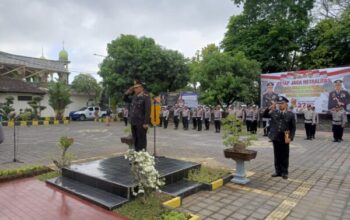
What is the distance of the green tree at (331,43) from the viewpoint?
17.1 meters

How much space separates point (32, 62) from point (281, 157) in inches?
1328

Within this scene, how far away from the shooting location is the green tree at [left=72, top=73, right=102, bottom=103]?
31859 mm

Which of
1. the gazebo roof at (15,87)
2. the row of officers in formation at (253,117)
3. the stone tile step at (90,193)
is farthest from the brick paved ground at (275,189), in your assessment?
the gazebo roof at (15,87)

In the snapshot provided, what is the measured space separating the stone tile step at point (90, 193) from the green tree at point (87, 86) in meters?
28.0

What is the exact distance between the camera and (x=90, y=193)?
4.63 metres

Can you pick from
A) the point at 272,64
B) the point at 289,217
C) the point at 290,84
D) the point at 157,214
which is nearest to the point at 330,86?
the point at 290,84

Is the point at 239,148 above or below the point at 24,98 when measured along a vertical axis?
below

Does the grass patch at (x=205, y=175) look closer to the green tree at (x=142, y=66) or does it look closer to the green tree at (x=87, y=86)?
the green tree at (x=142, y=66)

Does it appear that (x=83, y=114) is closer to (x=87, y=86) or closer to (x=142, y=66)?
(x=87, y=86)

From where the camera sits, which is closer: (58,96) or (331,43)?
(331,43)

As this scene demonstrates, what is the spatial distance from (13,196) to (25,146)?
5962 millimetres

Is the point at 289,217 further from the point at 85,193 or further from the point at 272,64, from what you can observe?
the point at 272,64

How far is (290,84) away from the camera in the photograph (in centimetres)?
1656

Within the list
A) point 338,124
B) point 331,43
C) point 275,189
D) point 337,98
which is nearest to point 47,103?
point 337,98
